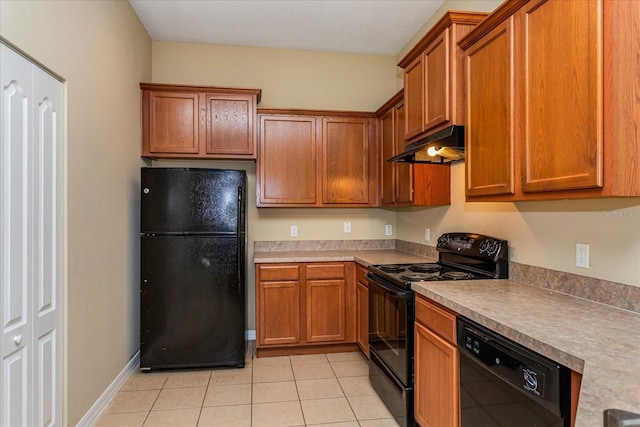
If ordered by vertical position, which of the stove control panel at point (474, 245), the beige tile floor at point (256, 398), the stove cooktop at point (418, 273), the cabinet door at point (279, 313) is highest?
the stove control panel at point (474, 245)

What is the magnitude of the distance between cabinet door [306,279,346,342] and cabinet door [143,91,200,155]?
168 cm

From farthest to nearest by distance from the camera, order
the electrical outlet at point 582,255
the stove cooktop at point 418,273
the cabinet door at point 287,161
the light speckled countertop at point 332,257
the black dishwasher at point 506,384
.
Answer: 1. the cabinet door at point 287,161
2. the light speckled countertop at point 332,257
3. the stove cooktop at point 418,273
4. the electrical outlet at point 582,255
5. the black dishwasher at point 506,384

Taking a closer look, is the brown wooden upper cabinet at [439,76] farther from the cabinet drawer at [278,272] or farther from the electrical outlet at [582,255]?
the cabinet drawer at [278,272]

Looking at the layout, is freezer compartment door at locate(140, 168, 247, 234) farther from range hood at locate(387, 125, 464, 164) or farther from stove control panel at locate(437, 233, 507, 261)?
stove control panel at locate(437, 233, 507, 261)

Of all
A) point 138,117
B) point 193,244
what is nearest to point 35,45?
point 138,117

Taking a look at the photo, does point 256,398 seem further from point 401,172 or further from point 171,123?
point 171,123

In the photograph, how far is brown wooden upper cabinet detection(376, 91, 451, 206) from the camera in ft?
9.51

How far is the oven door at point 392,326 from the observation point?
2.11 metres

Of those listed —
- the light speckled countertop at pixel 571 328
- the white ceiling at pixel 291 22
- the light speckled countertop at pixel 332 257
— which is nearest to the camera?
the light speckled countertop at pixel 571 328

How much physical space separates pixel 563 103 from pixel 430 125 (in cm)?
94

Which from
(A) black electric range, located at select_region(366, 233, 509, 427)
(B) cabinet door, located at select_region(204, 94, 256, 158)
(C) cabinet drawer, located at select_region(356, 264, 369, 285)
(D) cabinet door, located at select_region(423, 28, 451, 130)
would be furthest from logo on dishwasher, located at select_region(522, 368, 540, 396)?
(B) cabinet door, located at select_region(204, 94, 256, 158)

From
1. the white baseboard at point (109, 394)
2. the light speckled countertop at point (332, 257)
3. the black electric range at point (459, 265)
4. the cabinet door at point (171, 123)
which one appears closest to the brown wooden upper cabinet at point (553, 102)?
the black electric range at point (459, 265)

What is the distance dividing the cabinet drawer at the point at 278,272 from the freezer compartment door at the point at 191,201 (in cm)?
46

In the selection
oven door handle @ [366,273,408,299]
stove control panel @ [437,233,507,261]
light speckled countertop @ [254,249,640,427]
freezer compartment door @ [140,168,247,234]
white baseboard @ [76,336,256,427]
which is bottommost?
white baseboard @ [76,336,256,427]
